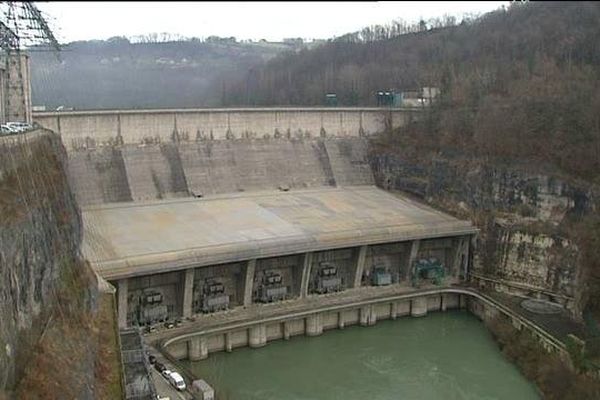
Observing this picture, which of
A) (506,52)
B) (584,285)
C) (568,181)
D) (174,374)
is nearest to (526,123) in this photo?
(568,181)

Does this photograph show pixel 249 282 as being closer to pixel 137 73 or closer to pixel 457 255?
pixel 457 255

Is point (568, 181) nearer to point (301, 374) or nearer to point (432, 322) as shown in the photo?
point (432, 322)

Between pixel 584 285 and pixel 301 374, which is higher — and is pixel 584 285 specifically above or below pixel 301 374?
above

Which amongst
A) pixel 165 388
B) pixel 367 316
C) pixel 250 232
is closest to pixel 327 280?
pixel 367 316

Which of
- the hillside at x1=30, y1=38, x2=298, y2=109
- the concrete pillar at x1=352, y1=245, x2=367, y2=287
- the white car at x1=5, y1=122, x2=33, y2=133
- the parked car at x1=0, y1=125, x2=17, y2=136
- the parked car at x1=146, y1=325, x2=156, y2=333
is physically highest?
the hillside at x1=30, y1=38, x2=298, y2=109

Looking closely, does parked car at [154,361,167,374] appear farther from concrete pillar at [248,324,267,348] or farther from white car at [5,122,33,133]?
white car at [5,122,33,133]

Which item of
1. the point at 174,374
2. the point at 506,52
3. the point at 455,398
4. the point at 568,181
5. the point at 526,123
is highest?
the point at 506,52

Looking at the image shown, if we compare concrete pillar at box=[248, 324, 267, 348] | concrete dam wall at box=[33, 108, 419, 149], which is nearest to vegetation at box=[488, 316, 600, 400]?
concrete pillar at box=[248, 324, 267, 348]

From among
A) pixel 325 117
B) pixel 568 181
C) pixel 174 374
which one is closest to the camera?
pixel 174 374
